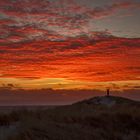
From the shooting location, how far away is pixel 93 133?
16375 mm

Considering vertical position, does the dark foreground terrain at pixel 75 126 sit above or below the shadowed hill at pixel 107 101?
below

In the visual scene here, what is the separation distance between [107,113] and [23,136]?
691cm

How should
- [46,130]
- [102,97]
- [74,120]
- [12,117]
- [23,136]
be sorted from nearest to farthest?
1. [23,136]
2. [46,130]
3. [74,120]
4. [12,117]
5. [102,97]

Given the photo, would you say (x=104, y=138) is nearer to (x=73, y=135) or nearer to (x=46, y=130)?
(x=73, y=135)

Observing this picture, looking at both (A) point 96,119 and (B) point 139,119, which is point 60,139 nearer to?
(A) point 96,119

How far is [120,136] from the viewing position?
54.9ft

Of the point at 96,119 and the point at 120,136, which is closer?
the point at 120,136

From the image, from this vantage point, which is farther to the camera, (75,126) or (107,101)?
(107,101)

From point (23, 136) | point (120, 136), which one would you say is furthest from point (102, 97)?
point (23, 136)

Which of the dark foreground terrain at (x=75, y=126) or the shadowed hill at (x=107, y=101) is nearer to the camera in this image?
the dark foreground terrain at (x=75, y=126)

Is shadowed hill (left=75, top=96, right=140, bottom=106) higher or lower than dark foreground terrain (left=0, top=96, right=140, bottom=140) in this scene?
higher

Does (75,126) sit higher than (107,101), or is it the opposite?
(107,101)

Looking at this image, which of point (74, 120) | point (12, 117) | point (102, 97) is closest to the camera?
point (74, 120)

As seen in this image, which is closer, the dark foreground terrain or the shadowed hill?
the dark foreground terrain
